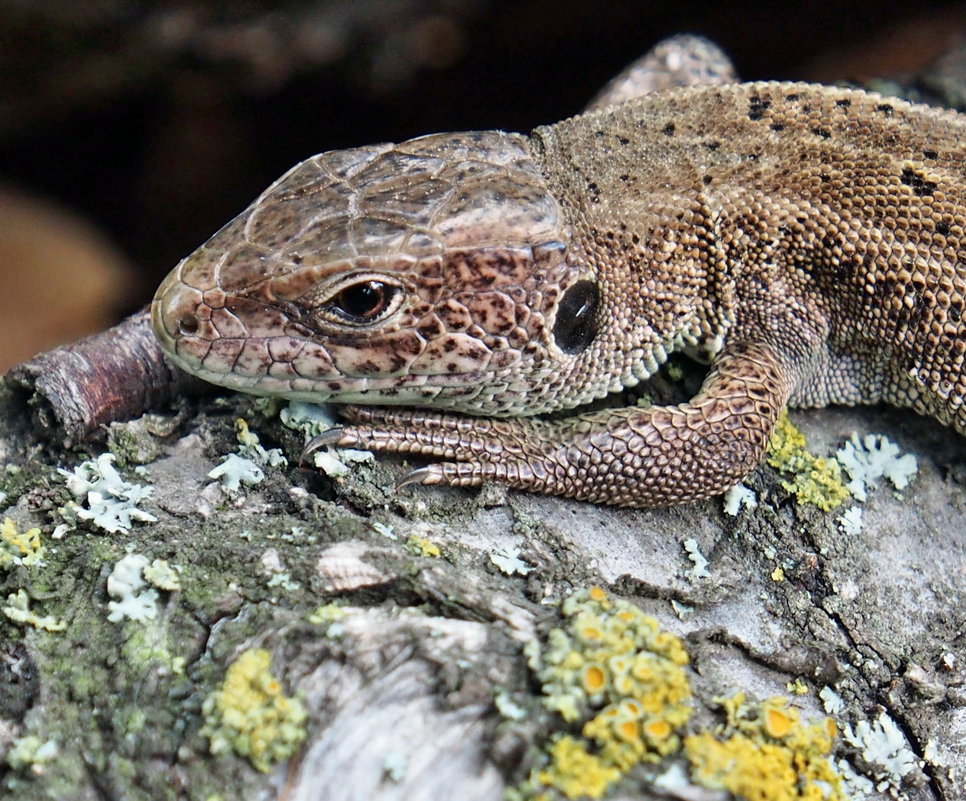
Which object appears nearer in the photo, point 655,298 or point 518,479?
point 518,479

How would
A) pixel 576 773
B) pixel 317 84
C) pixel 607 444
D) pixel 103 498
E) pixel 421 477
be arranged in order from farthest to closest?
pixel 317 84
pixel 607 444
pixel 421 477
pixel 103 498
pixel 576 773

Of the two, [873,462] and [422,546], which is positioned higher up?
[873,462]

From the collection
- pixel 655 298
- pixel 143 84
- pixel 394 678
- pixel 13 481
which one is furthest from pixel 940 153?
pixel 143 84

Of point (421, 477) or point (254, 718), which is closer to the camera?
point (254, 718)

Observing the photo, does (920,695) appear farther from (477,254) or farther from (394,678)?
(477,254)

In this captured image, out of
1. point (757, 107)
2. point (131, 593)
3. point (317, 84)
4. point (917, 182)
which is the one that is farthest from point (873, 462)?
point (317, 84)

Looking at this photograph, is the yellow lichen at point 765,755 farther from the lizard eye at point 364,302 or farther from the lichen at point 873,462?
the lizard eye at point 364,302

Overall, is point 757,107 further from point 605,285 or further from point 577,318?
point 577,318

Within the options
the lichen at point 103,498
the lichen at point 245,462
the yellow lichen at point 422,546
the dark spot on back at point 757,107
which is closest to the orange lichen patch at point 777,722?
the yellow lichen at point 422,546
